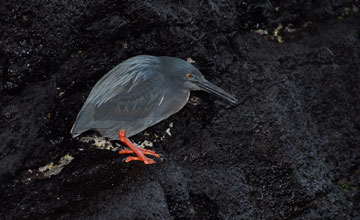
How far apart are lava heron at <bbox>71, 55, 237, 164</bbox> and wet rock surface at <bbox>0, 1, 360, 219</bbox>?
0.37 m

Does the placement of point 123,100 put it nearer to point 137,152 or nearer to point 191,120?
point 137,152

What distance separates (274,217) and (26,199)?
2.34 metres

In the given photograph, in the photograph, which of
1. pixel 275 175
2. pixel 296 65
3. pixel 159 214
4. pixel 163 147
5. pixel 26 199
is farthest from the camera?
pixel 296 65

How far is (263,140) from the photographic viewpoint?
13.6 ft

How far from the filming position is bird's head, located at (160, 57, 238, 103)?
158 inches

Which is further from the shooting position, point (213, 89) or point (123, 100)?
point (213, 89)

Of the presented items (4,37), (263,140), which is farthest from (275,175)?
(4,37)

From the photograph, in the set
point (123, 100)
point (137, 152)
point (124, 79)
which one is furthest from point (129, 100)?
point (137, 152)

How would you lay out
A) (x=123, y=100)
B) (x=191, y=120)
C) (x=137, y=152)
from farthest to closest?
(x=191, y=120) < (x=137, y=152) < (x=123, y=100)

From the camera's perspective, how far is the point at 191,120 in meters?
4.56

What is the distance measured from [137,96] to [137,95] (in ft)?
0.03

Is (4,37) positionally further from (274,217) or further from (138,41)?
(274,217)

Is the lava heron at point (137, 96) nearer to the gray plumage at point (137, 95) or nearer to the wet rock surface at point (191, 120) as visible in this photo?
the gray plumage at point (137, 95)

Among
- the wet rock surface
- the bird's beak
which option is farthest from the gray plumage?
the wet rock surface
